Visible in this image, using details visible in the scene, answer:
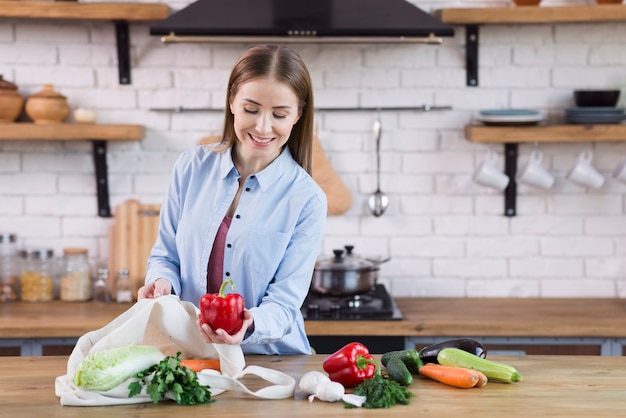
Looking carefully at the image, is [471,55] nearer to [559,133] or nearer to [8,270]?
[559,133]

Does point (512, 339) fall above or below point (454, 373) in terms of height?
below

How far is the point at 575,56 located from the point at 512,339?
1.38m

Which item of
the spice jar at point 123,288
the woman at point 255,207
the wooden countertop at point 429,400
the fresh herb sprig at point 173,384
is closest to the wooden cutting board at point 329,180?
the spice jar at point 123,288

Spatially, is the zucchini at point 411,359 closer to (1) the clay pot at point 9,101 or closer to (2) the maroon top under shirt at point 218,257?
(2) the maroon top under shirt at point 218,257

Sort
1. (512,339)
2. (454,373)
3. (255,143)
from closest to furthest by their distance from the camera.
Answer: (454,373), (255,143), (512,339)

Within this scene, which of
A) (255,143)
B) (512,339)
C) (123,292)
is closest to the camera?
(255,143)

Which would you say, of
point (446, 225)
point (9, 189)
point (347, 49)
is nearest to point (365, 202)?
point (446, 225)

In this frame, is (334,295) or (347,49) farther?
(347,49)

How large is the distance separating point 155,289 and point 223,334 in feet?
1.40

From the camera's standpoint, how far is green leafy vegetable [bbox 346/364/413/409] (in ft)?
6.45

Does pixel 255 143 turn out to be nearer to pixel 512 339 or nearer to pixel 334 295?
pixel 334 295

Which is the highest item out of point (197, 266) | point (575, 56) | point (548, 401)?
point (575, 56)

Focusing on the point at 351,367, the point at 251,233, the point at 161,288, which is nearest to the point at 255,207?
the point at 251,233

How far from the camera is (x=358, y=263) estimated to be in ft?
12.1
